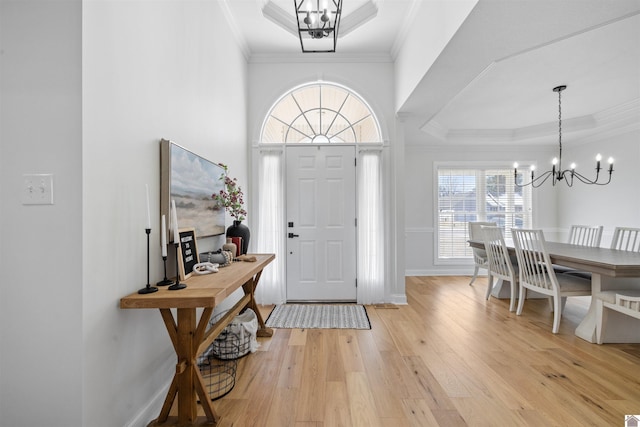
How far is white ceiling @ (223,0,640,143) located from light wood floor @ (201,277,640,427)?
2.43m

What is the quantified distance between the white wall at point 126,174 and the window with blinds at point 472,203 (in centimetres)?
504

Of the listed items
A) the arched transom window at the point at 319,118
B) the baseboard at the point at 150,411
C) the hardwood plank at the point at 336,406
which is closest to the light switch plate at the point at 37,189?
the baseboard at the point at 150,411

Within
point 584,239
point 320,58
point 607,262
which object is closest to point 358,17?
point 320,58

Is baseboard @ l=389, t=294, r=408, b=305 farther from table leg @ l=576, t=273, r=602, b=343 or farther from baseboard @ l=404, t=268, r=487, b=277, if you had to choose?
baseboard @ l=404, t=268, r=487, b=277

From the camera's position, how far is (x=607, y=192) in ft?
16.6

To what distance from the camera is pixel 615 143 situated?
4918mm

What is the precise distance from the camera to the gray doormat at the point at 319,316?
3.13 metres

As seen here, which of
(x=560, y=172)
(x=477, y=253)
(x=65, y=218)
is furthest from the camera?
(x=477, y=253)

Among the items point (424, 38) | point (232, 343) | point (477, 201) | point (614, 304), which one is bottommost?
point (232, 343)

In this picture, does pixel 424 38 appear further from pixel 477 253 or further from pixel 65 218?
pixel 477 253

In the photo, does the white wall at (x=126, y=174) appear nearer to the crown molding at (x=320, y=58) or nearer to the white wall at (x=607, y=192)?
the crown molding at (x=320, y=58)

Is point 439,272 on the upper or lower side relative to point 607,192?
lower

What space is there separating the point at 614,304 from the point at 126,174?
3893mm

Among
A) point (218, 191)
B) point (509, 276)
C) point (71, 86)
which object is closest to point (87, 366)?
point (71, 86)
